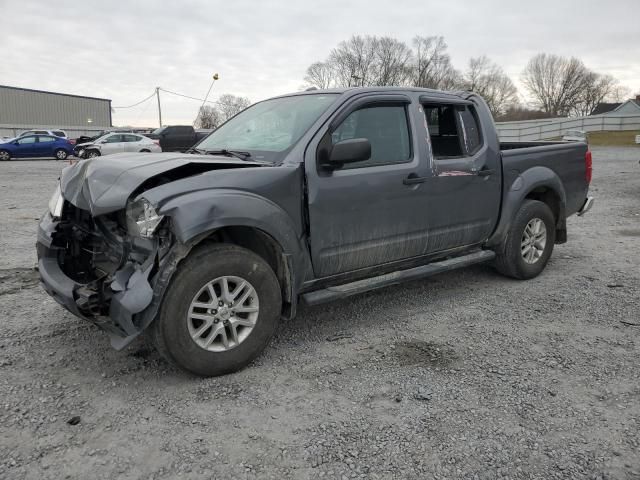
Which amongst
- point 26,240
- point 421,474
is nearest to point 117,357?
point 421,474

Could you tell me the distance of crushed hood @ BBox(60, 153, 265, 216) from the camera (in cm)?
305

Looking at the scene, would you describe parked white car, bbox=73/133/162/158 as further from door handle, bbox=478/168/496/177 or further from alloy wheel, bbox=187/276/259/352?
alloy wheel, bbox=187/276/259/352

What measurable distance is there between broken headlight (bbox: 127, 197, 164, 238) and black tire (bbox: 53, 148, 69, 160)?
89.5 feet

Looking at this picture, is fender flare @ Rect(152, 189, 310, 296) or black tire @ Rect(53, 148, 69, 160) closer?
fender flare @ Rect(152, 189, 310, 296)

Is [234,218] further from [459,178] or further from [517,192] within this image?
[517,192]

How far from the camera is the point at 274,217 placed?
3.32 m

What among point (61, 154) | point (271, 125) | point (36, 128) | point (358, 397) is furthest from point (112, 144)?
point (36, 128)

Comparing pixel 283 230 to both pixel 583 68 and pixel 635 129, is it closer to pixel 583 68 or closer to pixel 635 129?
pixel 635 129

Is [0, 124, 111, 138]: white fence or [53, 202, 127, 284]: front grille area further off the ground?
[0, 124, 111, 138]: white fence

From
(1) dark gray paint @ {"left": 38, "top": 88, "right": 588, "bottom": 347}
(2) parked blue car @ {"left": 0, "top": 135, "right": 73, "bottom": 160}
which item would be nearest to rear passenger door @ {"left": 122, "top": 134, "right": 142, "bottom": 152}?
(2) parked blue car @ {"left": 0, "top": 135, "right": 73, "bottom": 160}

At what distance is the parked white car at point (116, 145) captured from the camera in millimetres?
25078

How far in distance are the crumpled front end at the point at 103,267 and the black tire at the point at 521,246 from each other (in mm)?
3454

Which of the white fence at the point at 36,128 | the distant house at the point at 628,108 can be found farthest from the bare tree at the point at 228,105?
the distant house at the point at 628,108

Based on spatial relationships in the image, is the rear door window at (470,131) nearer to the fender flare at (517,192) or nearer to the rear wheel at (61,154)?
the fender flare at (517,192)
